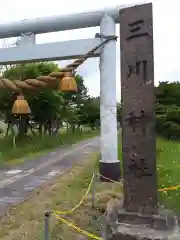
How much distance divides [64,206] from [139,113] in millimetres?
3104

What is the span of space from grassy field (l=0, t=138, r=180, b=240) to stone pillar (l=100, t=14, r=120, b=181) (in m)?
0.47

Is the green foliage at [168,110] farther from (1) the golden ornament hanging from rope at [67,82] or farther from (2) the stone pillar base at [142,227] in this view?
(2) the stone pillar base at [142,227]

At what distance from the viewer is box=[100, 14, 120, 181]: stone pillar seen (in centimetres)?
727

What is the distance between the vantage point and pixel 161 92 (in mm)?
20453

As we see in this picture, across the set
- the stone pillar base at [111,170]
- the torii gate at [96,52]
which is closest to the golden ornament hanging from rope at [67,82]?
the torii gate at [96,52]

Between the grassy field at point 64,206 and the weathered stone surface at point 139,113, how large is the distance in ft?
4.77

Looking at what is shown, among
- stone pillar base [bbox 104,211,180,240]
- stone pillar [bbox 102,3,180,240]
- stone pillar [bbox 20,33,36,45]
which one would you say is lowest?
stone pillar base [bbox 104,211,180,240]

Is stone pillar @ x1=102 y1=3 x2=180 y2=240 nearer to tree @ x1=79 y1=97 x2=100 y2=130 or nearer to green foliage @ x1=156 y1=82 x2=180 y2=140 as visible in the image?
green foliage @ x1=156 y1=82 x2=180 y2=140

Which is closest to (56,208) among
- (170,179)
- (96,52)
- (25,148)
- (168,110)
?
(170,179)

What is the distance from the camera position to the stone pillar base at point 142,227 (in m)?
2.93

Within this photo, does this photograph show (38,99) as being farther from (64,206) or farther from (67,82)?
(67,82)

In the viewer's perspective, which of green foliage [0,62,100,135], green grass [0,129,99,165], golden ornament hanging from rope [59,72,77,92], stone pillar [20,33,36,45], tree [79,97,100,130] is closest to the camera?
golden ornament hanging from rope [59,72,77,92]

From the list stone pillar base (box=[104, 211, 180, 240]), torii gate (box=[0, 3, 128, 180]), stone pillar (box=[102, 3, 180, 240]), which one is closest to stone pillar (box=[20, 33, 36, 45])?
torii gate (box=[0, 3, 128, 180])

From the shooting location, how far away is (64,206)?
5723 millimetres
